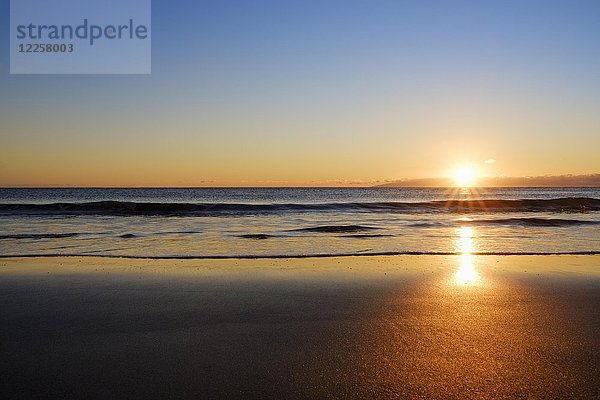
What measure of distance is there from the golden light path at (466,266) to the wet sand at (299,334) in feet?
0.33

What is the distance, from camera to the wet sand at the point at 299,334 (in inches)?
158

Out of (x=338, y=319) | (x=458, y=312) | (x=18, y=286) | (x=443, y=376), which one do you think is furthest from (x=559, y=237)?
(x=18, y=286)

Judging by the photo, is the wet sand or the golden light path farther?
the golden light path

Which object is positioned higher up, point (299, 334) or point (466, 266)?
point (299, 334)

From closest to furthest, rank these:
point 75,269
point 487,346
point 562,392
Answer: point 562,392, point 487,346, point 75,269

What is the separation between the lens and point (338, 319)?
19.8 feet

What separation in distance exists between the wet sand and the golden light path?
0.10m

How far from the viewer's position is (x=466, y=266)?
10.3 metres

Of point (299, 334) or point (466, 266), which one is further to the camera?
point (466, 266)

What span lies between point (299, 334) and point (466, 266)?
6.08 metres

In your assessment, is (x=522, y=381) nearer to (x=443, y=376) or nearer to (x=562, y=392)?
(x=562, y=392)

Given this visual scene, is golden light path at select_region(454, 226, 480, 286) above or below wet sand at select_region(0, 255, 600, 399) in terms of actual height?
below

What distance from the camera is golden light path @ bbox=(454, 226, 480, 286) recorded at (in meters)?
8.54

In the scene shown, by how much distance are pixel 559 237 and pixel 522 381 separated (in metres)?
15.0
